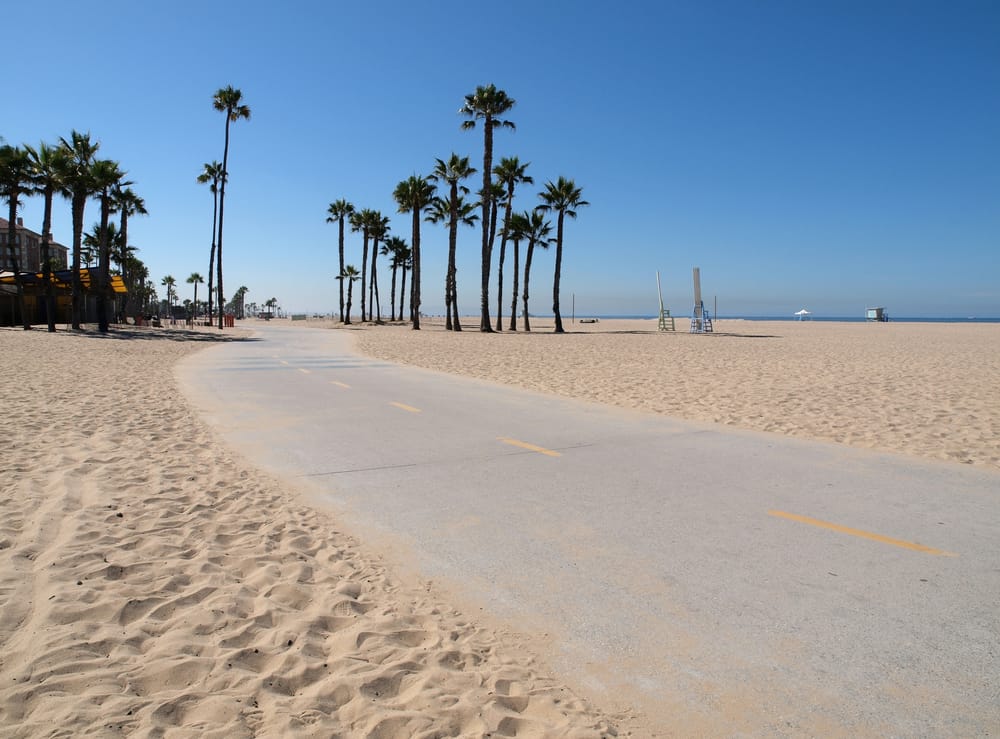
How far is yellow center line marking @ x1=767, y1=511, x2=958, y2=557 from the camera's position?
13.8 feet

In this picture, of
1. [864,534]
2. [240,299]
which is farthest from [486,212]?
[240,299]

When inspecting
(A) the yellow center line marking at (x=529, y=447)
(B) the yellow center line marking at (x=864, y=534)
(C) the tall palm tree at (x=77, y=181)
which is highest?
(C) the tall palm tree at (x=77, y=181)

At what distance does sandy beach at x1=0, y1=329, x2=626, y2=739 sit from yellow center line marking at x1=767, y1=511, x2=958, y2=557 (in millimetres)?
2836

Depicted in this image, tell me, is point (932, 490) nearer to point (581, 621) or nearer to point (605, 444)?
point (605, 444)

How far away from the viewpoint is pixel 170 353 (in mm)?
24172

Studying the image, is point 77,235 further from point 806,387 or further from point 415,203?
point 806,387

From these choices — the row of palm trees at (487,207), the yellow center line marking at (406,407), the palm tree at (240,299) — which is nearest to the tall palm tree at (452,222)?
the row of palm trees at (487,207)

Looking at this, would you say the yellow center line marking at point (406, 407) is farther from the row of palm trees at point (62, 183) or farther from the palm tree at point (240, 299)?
the palm tree at point (240, 299)

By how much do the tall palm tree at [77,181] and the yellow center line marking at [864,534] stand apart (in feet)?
139

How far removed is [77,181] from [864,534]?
4495 centimetres

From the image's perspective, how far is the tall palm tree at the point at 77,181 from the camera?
36938 mm

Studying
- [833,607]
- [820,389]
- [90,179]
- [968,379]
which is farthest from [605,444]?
[90,179]

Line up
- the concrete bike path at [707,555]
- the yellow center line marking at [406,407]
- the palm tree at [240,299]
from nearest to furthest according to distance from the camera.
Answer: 1. the concrete bike path at [707,555]
2. the yellow center line marking at [406,407]
3. the palm tree at [240,299]

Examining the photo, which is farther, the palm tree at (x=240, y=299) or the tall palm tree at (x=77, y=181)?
the palm tree at (x=240, y=299)
